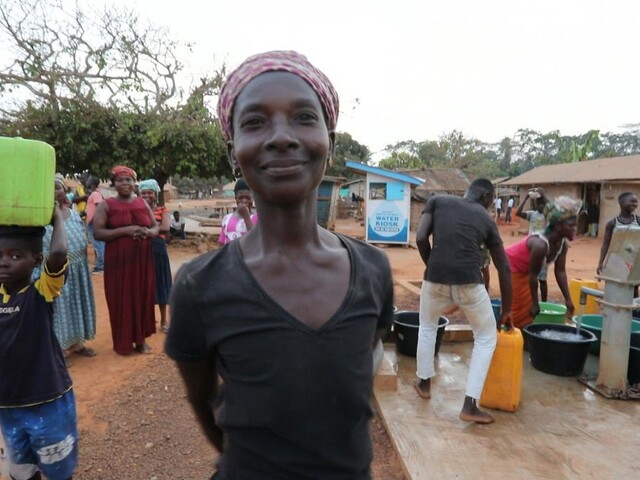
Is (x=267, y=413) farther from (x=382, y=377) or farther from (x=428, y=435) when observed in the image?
(x=382, y=377)

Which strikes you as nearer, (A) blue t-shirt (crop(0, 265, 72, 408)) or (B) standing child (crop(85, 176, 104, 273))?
(A) blue t-shirt (crop(0, 265, 72, 408))

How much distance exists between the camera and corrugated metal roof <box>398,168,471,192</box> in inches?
870

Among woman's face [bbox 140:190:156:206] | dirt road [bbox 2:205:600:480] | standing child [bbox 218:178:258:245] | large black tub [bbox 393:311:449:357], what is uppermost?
woman's face [bbox 140:190:156:206]

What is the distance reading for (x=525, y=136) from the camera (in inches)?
2207

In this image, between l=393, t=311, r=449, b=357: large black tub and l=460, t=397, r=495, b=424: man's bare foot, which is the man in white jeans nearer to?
l=460, t=397, r=495, b=424: man's bare foot

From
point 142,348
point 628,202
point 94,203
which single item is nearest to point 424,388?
point 142,348

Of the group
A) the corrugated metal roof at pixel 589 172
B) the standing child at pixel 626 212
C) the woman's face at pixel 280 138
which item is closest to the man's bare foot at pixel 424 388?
the woman's face at pixel 280 138

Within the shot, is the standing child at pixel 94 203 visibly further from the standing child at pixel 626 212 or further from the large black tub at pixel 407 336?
the standing child at pixel 626 212

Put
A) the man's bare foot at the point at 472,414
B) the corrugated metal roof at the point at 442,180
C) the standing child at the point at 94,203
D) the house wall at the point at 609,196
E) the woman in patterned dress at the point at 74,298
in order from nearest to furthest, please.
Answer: the man's bare foot at the point at 472,414 < the woman in patterned dress at the point at 74,298 < the standing child at the point at 94,203 < the house wall at the point at 609,196 < the corrugated metal roof at the point at 442,180

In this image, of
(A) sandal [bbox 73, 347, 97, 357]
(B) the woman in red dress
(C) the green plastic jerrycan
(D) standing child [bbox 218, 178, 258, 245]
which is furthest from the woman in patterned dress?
(C) the green plastic jerrycan

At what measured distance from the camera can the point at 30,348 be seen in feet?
7.02

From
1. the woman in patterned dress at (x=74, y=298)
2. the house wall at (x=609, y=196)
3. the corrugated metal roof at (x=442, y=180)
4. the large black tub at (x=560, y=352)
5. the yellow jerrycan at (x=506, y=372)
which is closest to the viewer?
the yellow jerrycan at (x=506, y=372)

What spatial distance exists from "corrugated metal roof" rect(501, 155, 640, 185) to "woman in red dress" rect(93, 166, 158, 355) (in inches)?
637

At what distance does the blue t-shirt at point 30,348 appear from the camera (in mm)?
2082
